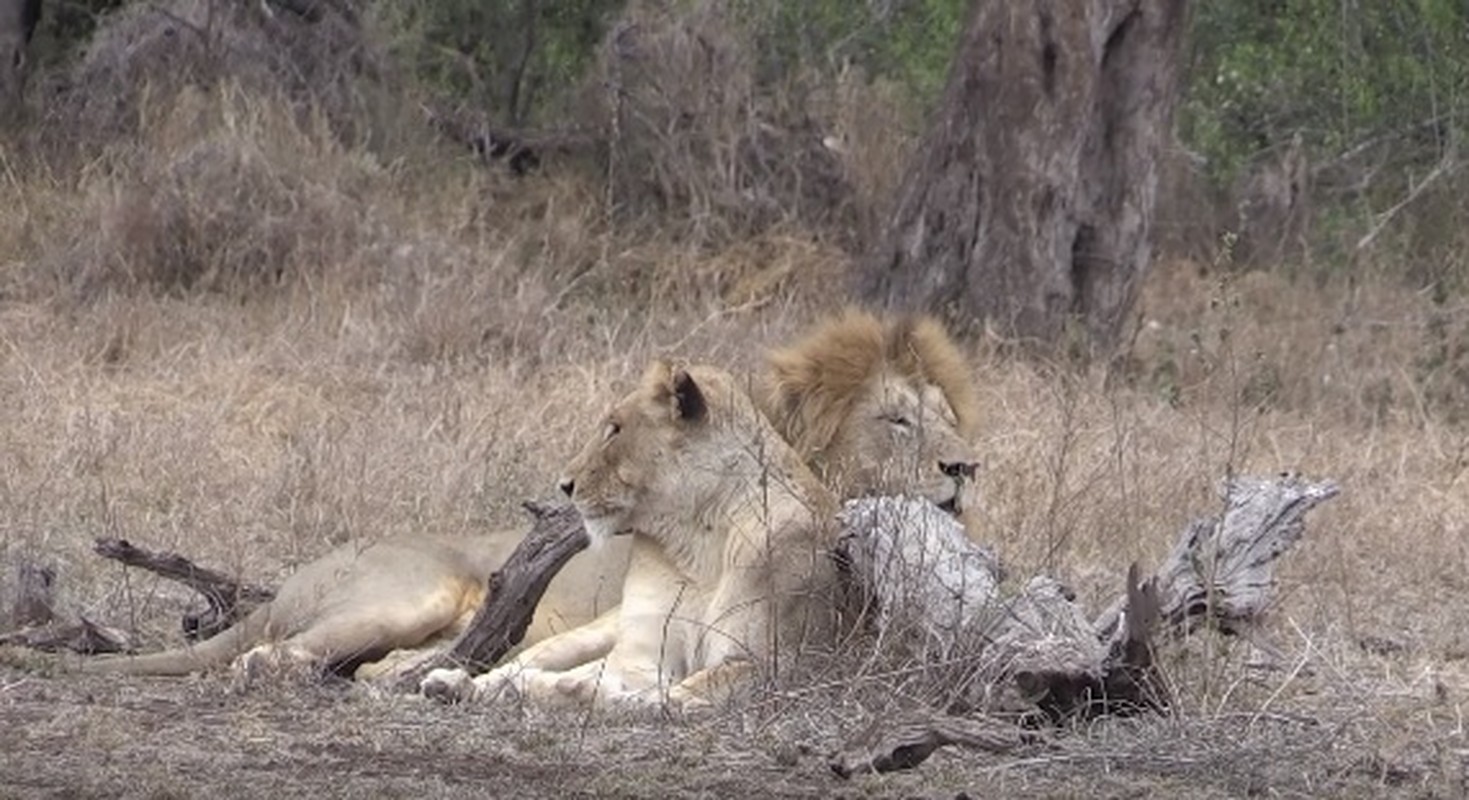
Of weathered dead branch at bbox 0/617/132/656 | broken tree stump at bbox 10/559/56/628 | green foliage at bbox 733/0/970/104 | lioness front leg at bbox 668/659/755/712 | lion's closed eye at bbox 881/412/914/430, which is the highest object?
green foliage at bbox 733/0/970/104

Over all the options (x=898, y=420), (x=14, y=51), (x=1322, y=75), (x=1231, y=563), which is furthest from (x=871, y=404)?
(x=1322, y=75)

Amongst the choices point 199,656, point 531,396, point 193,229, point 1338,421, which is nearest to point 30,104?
point 193,229

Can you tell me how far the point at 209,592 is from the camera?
7.18 m

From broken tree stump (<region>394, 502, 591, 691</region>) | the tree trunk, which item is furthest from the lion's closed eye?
the tree trunk

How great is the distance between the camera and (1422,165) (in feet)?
53.0

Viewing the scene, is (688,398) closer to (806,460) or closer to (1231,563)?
(806,460)

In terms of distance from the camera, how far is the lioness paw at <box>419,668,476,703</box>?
636 cm

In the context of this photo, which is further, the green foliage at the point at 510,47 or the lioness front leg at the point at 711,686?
the green foliage at the point at 510,47

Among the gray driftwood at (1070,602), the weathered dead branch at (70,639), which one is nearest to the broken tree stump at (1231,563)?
the gray driftwood at (1070,602)

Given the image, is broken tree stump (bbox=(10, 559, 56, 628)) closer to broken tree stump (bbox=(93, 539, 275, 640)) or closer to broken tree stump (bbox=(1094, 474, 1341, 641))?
broken tree stump (bbox=(93, 539, 275, 640))

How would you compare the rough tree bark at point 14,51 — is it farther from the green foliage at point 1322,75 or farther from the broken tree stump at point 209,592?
the broken tree stump at point 209,592

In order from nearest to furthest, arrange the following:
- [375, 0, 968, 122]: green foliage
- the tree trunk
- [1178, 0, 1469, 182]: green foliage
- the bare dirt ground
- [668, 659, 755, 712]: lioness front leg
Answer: the bare dirt ground < [668, 659, 755, 712]: lioness front leg < the tree trunk < [1178, 0, 1469, 182]: green foliage < [375, 0, 968, 122]: green foliage

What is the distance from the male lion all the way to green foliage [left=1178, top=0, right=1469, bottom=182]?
9.41 m

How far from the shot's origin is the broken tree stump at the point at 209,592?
7.02m
